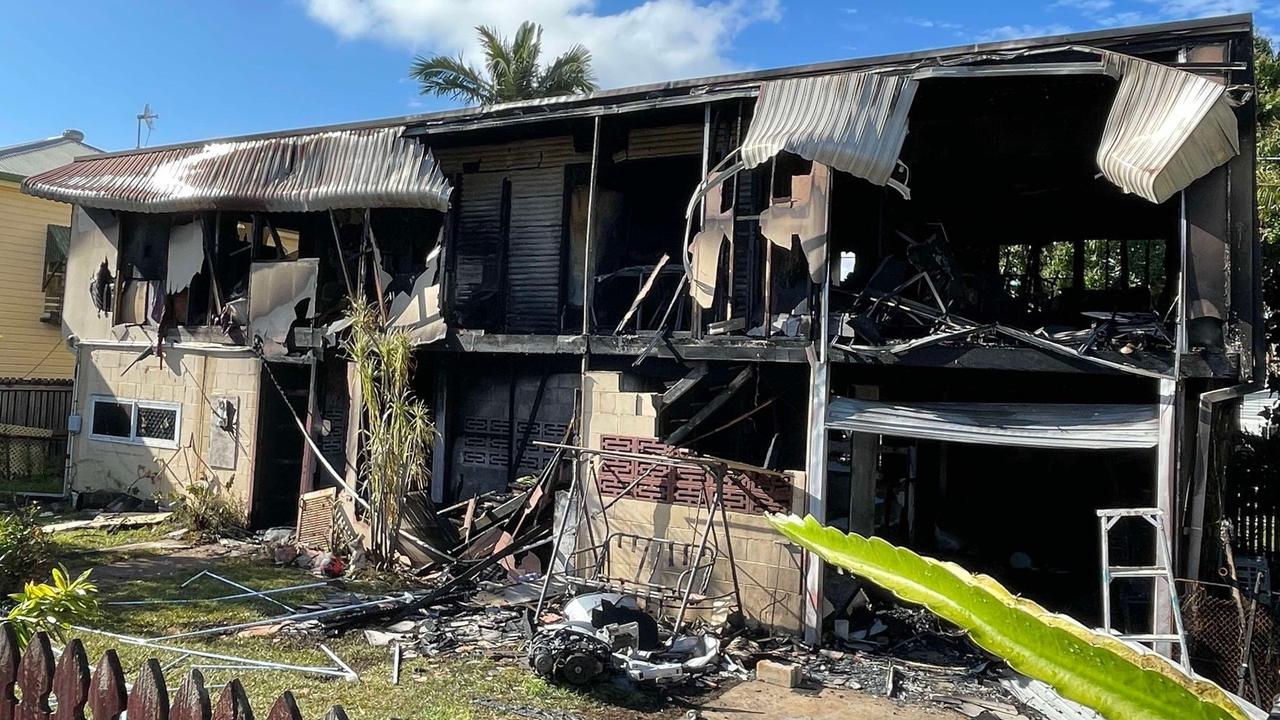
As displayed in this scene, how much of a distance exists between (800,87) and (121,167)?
12914 mm

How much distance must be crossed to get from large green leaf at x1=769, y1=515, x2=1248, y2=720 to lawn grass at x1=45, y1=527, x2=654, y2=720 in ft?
20.4

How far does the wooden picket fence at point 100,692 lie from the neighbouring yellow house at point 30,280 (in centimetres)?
2085

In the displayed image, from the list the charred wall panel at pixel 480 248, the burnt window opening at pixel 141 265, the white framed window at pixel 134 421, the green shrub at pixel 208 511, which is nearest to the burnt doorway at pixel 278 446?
the green shrub at pixel 208 511

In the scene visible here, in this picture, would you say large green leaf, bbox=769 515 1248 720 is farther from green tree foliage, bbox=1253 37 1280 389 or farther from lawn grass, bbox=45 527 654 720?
green tree foliage, bbox=1253 37 1280 389

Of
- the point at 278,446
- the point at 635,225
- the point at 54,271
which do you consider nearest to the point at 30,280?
the point at 54,271

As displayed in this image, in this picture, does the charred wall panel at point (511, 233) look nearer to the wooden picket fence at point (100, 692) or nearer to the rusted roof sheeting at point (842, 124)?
the rusted roof sheeting at point (842, 124)

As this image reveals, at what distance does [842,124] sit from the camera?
8.43 m

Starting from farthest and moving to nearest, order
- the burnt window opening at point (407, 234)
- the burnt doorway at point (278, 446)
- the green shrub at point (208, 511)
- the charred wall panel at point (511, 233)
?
the burnt window opening at point (407, 234)
the burnt doorway at point (278, 446)
the green shrub at point (208, 511)
the charred wall panel at point (511, 233)

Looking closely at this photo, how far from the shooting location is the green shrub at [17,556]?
8586 millimetres

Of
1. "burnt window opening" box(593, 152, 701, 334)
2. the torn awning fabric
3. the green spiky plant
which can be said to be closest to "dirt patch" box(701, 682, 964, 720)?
the torn awning fabric

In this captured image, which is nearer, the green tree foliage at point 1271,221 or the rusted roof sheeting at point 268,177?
the rusted roof sheeting at point 268,177

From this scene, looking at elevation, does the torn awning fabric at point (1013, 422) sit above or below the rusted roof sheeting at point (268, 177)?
below

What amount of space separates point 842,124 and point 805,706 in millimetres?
5213

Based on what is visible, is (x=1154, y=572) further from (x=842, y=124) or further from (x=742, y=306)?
(x=742, y=306)
